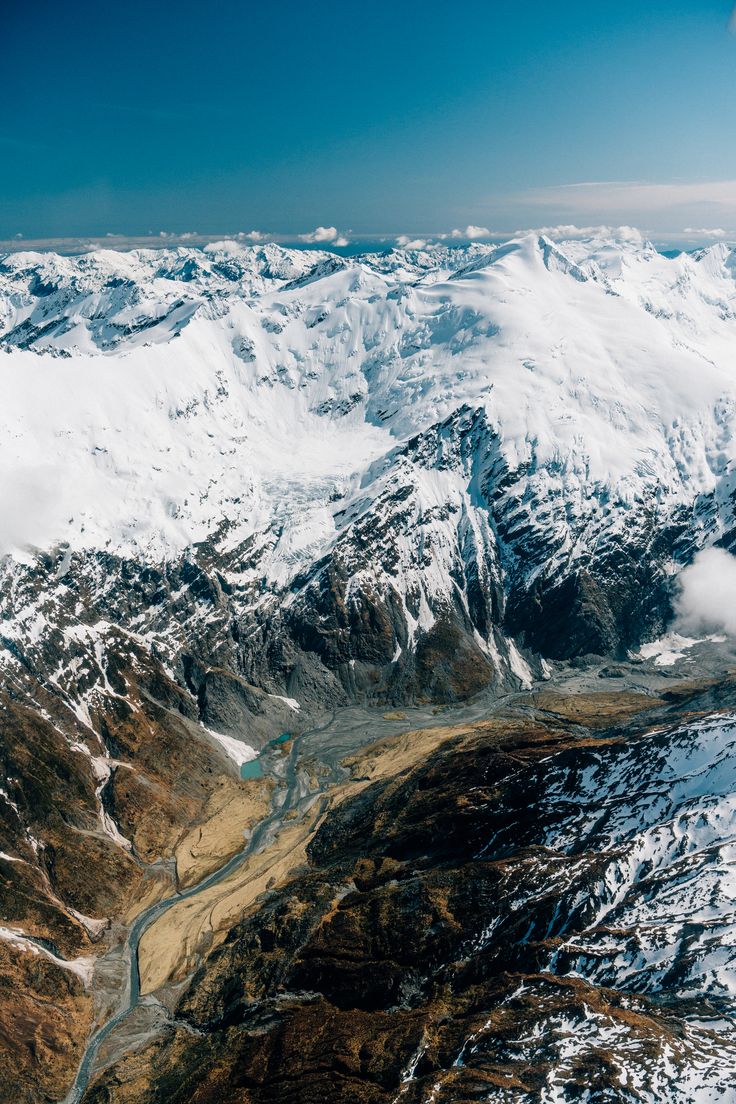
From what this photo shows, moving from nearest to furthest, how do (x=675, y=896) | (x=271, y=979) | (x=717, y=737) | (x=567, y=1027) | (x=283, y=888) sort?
1. (x=567, y=1027)
2. (x=675, y=896)
3. (x=271, y=979)
4. (x=717, y=737)
5. (x=283, y=888)

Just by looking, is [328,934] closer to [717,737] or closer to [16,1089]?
[16,1089]

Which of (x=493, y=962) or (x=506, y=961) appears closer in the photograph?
(x=506, y=961)

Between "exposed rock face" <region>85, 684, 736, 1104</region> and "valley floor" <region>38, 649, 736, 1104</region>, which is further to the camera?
"valley floor" <region>38, 649, 736, 1104</region>

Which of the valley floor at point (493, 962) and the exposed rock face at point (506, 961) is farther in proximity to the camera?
the valley floor at point (493, 962)

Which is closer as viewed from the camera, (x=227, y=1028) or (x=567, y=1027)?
(x=567, y=1027)

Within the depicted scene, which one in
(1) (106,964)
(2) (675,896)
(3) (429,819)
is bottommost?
(1) (106,964)

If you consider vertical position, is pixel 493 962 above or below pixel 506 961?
below

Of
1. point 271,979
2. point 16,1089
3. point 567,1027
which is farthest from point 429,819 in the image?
point 16,1089

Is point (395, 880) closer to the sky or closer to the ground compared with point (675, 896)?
closer to the ground
